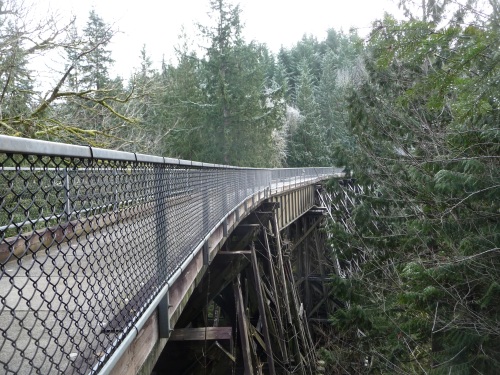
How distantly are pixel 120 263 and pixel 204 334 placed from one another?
8.77ft

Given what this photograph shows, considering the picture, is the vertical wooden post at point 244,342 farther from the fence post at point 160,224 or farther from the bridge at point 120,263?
the fence post at point 160,224

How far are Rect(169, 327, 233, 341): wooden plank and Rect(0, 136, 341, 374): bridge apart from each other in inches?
0.6

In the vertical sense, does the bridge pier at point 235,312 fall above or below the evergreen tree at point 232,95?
below

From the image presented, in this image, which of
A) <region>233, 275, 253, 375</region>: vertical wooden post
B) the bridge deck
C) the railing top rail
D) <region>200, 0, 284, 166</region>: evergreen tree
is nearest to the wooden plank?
the bridge deck

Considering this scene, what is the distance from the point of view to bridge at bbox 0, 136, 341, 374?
1892 millimetres

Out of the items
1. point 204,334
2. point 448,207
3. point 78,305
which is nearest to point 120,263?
point 78,305

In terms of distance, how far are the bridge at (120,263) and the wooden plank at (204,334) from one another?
14 mm

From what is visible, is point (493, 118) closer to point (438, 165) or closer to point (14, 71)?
point (438, 165)

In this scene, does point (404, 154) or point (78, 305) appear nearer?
point (78, 305)

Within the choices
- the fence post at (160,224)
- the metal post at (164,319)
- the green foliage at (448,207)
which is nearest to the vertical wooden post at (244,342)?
the green foliage at (448,207)

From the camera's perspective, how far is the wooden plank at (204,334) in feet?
16.1

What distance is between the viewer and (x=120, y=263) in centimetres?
261

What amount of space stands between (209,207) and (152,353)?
307 cm

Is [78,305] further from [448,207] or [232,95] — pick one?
[232,95]
